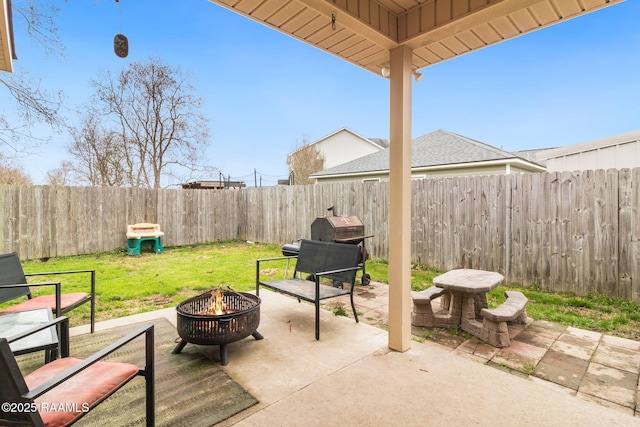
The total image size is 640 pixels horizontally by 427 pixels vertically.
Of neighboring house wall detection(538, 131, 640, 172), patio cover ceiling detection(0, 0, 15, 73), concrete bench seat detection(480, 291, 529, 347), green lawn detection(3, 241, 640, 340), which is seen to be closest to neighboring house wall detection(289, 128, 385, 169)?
green lawn detection(3, 241, 640, 340)

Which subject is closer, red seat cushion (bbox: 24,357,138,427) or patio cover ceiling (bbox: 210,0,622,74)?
red seat cushion (bbox: 24,357,138,427)

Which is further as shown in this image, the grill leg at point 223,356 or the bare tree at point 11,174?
the bare tree at point 11,174

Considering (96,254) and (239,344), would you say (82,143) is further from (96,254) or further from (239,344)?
(239,344)

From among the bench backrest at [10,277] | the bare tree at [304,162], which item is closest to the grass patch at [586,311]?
the bench backrest at [10,277]

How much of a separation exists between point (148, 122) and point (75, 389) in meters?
12.2

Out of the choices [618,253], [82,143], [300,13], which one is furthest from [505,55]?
[82,143]

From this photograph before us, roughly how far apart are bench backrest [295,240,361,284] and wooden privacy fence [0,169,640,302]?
2.78 m

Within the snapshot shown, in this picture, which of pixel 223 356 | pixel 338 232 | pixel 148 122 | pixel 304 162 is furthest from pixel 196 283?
pixel 304 162

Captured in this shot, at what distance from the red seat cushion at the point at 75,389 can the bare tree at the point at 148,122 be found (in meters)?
11.5

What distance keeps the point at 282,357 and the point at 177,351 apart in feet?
3.00

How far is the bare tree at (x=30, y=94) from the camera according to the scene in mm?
4273

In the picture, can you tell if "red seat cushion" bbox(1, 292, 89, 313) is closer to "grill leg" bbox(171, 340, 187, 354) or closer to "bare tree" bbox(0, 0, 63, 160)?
"grill leg" bbox(171, 340, 187, 354)

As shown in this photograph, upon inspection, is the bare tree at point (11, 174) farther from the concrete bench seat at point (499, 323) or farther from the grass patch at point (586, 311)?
the grass patch at point (586, 311)

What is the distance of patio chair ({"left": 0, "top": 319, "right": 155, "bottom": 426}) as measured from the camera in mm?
1146
